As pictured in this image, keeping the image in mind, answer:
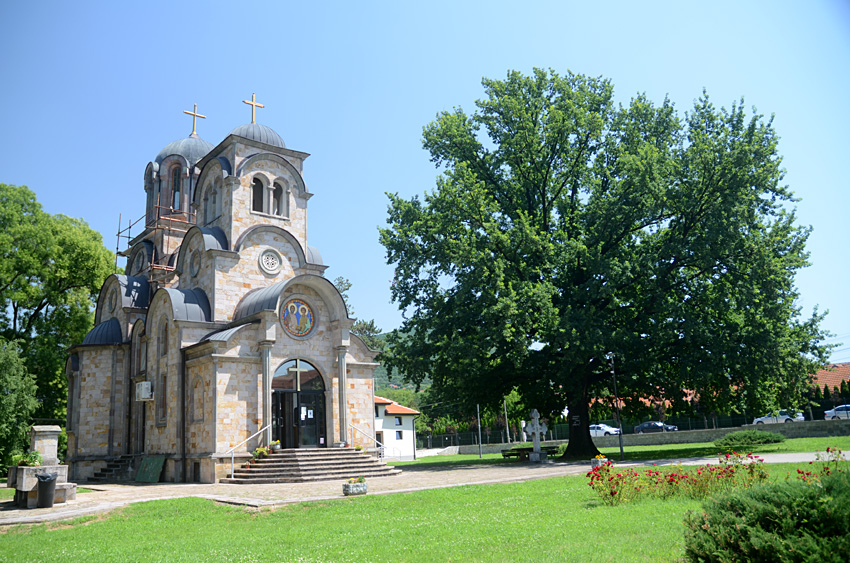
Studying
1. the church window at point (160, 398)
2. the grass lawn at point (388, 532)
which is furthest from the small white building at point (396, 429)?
the grass lawn at point (388, 532)

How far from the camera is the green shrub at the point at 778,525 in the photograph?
548cm

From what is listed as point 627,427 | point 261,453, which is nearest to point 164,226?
point 261,453

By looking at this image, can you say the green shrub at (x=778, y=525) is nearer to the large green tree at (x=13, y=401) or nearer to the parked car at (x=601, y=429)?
the large green tree at (x=13, y=401)

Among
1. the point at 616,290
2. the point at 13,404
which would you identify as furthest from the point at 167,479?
the point at 616,290

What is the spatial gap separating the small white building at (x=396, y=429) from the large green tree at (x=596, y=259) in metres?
25.5

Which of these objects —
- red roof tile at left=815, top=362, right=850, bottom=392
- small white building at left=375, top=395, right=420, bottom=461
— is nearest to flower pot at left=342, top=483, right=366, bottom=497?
small white building at left=375, top=395, right=420, bottom=461

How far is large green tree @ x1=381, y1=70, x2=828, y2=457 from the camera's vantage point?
24.3 metres

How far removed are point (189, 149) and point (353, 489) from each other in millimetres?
26729

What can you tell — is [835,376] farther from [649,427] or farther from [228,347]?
[228,347]

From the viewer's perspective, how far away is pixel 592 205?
26.9 metres

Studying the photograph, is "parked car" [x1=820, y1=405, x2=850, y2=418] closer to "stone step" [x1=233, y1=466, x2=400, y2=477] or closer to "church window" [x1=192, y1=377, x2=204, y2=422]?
"stone step" [x1=233, y1=466, x2=400, y2=477]

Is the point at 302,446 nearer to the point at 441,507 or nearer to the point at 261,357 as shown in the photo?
the point at 261,357

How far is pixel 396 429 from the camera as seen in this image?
182ft

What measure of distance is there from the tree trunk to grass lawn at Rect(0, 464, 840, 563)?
13311 mm
